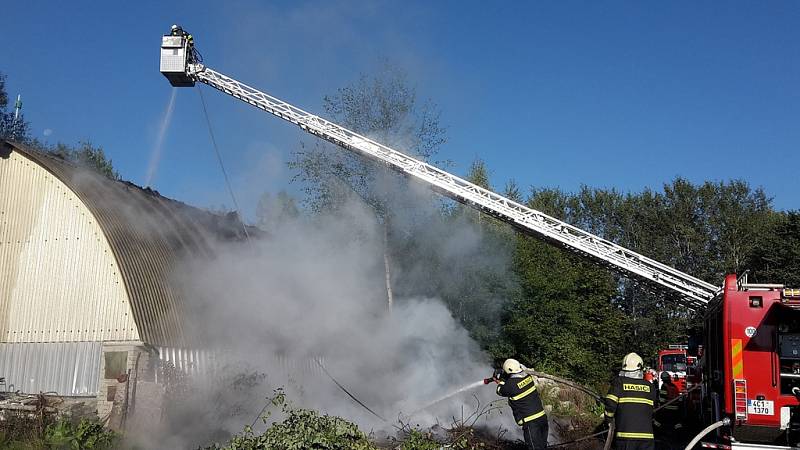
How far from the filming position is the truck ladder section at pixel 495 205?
13688 mm

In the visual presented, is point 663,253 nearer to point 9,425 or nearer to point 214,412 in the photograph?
point 214,412

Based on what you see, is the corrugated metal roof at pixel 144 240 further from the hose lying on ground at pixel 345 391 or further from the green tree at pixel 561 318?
the green tree at pixel 561 318

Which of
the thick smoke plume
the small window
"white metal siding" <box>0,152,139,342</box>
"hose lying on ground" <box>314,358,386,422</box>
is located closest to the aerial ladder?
the thick smoke plume

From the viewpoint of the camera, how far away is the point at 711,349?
470 inches

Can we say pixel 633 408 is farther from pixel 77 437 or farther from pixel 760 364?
pixel 77 437

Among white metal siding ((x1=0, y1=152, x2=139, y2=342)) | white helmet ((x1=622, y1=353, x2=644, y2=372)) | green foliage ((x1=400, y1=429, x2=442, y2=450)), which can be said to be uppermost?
white metal siding ((x1=0, y1=152, x2=139, y2=342))

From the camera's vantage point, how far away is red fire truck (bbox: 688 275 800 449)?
9.90 metres

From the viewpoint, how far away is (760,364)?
33.2 feet

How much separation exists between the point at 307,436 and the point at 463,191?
24.4 feet

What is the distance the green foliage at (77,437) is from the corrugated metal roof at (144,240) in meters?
2.52

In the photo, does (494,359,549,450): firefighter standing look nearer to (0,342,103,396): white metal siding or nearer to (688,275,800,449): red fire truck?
(688,275,800,449): red fire truck

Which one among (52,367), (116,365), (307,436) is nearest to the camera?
(307,436)

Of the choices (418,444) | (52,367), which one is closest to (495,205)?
(418,444)

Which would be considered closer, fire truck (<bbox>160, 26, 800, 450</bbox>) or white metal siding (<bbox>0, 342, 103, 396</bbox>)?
fire truck (<bbox>160, 26, 800, 450</bbox>)
